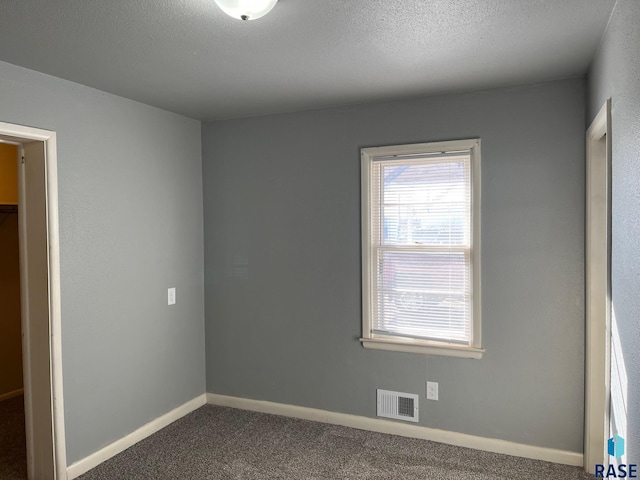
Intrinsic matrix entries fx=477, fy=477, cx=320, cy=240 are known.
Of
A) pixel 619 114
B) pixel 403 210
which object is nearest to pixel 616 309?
pixel 619 114

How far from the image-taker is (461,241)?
3115mm

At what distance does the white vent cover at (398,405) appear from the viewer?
330 centimetres

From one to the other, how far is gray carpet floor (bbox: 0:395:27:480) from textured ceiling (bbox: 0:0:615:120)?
2.38 metres

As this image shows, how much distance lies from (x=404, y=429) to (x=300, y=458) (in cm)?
77

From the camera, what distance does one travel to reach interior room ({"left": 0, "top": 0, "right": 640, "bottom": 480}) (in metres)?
2.20

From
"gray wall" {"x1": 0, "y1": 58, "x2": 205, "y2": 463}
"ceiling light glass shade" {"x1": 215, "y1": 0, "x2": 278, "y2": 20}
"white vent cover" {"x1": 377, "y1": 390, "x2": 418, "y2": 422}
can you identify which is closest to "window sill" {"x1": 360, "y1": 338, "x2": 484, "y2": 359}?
"white vent cover" {"x1": 377, "y1": 390, "x2": 418, "y2": 422}

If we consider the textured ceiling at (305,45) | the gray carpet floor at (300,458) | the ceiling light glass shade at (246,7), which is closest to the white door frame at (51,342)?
the gray carpet floor at (300,458)

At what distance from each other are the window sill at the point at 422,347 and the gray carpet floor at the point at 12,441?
2313mm

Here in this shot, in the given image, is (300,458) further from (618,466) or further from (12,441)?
(12,441)

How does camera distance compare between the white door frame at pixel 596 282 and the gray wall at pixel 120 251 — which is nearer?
the white door frame at pixel 596 282

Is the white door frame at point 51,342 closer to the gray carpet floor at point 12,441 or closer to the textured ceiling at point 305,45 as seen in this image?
the gray carpet floor at point 12,441

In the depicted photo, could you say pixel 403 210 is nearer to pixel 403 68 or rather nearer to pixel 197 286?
pixel 403 68

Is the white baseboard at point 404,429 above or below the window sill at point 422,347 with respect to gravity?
below

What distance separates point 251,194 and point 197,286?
883 mm
